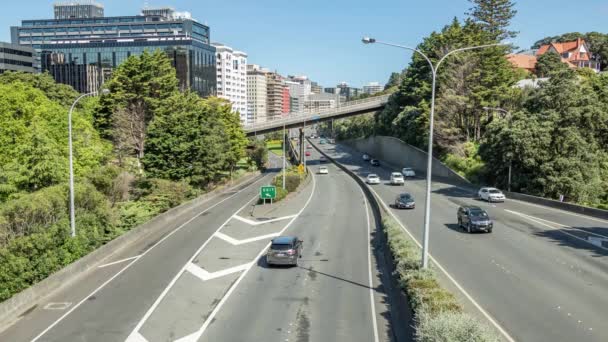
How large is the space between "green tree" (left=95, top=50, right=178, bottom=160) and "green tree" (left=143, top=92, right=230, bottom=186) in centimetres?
375

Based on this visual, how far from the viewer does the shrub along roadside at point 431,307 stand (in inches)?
517

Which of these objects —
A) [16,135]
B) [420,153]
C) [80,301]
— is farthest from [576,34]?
[80,301]

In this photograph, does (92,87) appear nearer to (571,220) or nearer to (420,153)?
(420,153)

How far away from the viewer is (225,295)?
889 inches

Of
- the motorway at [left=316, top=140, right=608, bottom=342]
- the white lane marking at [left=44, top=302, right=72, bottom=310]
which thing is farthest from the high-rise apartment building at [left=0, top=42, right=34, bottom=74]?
the white lane marking at [left=44, top=302, right=72, bottom=310]

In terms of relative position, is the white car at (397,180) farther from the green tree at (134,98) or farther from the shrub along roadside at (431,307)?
the shrub along roadside at (431,307)

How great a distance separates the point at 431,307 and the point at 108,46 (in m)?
151

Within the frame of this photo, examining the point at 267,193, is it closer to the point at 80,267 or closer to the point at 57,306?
the point at 80,267

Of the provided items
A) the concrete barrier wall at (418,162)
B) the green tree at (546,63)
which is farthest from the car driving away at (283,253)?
the green tree at (546,63)

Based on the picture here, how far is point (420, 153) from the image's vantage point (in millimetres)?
86062

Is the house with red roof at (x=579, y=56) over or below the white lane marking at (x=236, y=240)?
over

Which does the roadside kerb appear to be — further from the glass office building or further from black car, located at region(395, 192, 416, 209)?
the glass office building

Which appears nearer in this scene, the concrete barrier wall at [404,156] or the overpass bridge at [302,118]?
the concrete barrier wall at [404,156]

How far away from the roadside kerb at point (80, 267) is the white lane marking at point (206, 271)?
18.0 ft
